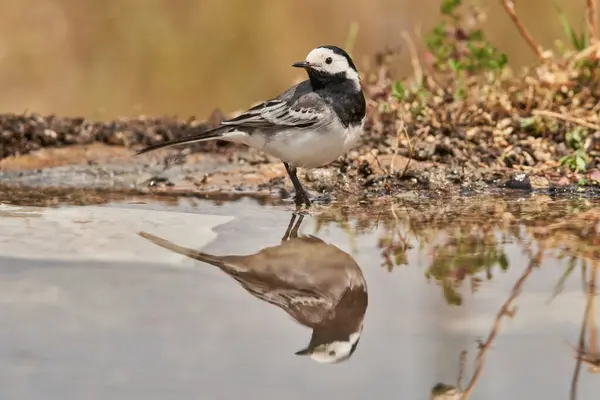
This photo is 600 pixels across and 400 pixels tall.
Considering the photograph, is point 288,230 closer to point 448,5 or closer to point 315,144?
point 315,144

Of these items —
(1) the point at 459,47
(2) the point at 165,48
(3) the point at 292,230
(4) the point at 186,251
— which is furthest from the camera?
(2) the point at 165,48

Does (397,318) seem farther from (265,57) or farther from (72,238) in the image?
(265,57)

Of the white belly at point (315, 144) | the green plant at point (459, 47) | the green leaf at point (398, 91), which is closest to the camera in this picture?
the white belly at point (315, 144)

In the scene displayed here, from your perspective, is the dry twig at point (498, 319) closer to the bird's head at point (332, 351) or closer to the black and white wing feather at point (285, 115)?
the bird's head at point (332, 351)

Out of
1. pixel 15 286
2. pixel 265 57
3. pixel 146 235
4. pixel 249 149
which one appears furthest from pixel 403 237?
pixel 265 57

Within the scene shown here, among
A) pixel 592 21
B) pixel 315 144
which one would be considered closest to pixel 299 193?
pixel 315 144

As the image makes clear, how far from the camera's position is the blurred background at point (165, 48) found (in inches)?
371

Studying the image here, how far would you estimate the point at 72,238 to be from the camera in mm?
4039

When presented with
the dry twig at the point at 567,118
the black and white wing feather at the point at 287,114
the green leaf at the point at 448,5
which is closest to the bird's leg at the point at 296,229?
the black and white wing feather at the point at 287,114

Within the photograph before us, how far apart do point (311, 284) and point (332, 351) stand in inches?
27.0

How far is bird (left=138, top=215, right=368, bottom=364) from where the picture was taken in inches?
107

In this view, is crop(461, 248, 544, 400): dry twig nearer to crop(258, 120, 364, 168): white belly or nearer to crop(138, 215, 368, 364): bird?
crop(138, 215, 368, 364): bird

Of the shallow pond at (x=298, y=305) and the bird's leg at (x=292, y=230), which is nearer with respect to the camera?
the shallow pond at (x=298, y=305)

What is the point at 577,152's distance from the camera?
18.5 feet
